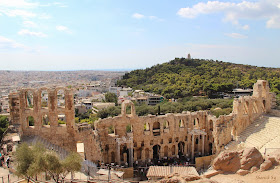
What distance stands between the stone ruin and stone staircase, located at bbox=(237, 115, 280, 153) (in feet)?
2.72

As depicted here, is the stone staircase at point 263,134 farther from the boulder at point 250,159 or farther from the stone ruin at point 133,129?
the boulder at point 250,159

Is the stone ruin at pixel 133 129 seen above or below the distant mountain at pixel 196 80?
below

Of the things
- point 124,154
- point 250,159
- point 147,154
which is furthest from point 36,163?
point 147,154

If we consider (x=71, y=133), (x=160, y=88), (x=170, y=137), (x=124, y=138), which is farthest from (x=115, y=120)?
(x=160, y=88)

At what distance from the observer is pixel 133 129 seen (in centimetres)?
2516

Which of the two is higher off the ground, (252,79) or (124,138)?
(252,79)

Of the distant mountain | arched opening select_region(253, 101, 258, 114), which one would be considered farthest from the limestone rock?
the distant mountain

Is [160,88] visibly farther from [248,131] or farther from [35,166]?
[35,166]

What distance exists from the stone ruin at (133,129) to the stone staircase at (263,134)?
83 cm

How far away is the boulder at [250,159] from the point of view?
14.4 metres

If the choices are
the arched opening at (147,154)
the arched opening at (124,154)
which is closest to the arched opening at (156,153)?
the arched opening at (147,154)

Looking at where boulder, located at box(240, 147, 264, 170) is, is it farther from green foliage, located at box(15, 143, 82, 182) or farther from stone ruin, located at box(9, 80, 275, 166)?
stone ruin, located at box(9, 80, 275, 166)

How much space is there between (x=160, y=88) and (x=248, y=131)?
178 ft

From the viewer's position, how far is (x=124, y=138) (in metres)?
23.7
